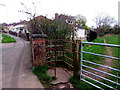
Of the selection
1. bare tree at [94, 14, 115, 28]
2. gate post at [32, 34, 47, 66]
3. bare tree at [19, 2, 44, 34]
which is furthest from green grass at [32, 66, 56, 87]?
bare tree at [94, 14, 115, 28]

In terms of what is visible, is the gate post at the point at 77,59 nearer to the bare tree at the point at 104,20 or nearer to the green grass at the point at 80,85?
the green grass at the point at 80,85

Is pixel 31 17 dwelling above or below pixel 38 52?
above

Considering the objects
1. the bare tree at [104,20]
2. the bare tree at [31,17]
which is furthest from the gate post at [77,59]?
the bare tree at [104,20]

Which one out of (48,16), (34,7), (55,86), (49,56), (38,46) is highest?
(34,7)

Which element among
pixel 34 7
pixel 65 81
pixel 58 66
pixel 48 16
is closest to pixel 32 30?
pixel 48 16

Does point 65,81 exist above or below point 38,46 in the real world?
below

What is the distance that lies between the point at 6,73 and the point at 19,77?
2.35ft

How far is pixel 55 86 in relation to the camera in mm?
2830

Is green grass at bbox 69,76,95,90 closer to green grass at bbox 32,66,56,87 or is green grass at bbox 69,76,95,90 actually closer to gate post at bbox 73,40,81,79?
gate post at bbox 73,40,81,79

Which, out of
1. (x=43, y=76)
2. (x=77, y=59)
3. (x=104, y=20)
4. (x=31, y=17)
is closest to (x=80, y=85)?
(x=77, y=59)

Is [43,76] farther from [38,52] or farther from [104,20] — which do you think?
[104,20]

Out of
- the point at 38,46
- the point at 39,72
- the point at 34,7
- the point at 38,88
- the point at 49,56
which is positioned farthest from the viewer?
the point at 34,7

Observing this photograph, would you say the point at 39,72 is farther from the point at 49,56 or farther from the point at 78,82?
the point at 78,82

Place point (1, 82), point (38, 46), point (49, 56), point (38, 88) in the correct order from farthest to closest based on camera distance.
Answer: point (49, 56) < point (38, 46) < point (1, 82) < point (38, 88)
